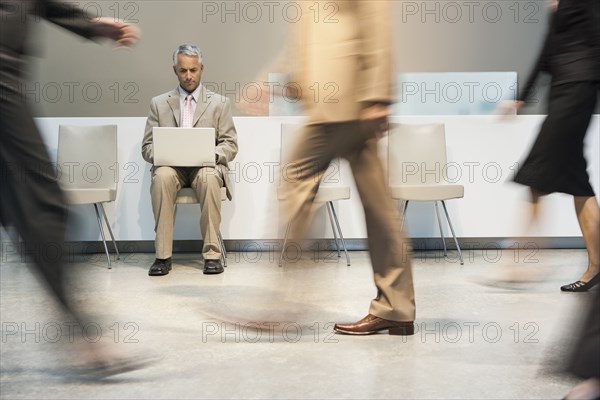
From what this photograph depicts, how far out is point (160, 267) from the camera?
4.08 metres

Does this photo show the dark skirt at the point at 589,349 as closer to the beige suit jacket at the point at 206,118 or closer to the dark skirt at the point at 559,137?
the dark skirt at the point at 559,137

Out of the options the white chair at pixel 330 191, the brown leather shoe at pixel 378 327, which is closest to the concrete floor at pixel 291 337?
the brown leather shoe at pixel 378 327

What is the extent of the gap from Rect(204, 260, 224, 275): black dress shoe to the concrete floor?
4.3 inches

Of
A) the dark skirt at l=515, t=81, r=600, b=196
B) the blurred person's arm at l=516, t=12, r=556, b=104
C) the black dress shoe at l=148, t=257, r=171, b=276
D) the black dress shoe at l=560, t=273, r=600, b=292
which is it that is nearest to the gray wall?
the black dress shoe at l=148, t=257, r=171, b=276

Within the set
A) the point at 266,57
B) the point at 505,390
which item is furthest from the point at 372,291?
the point at 266,57

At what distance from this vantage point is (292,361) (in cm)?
223

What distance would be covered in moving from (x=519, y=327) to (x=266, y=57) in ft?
11.4

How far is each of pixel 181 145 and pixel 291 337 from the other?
191cm

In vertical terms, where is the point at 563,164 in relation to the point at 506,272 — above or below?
above

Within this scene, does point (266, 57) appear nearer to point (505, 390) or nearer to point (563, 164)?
point (563, 164)

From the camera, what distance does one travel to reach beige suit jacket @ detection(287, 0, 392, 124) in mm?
2127

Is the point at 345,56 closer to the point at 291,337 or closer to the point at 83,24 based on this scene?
the point at 83,24

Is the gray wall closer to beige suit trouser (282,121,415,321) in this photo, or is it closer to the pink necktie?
the pink necktie

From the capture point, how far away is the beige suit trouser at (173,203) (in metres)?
4.13
